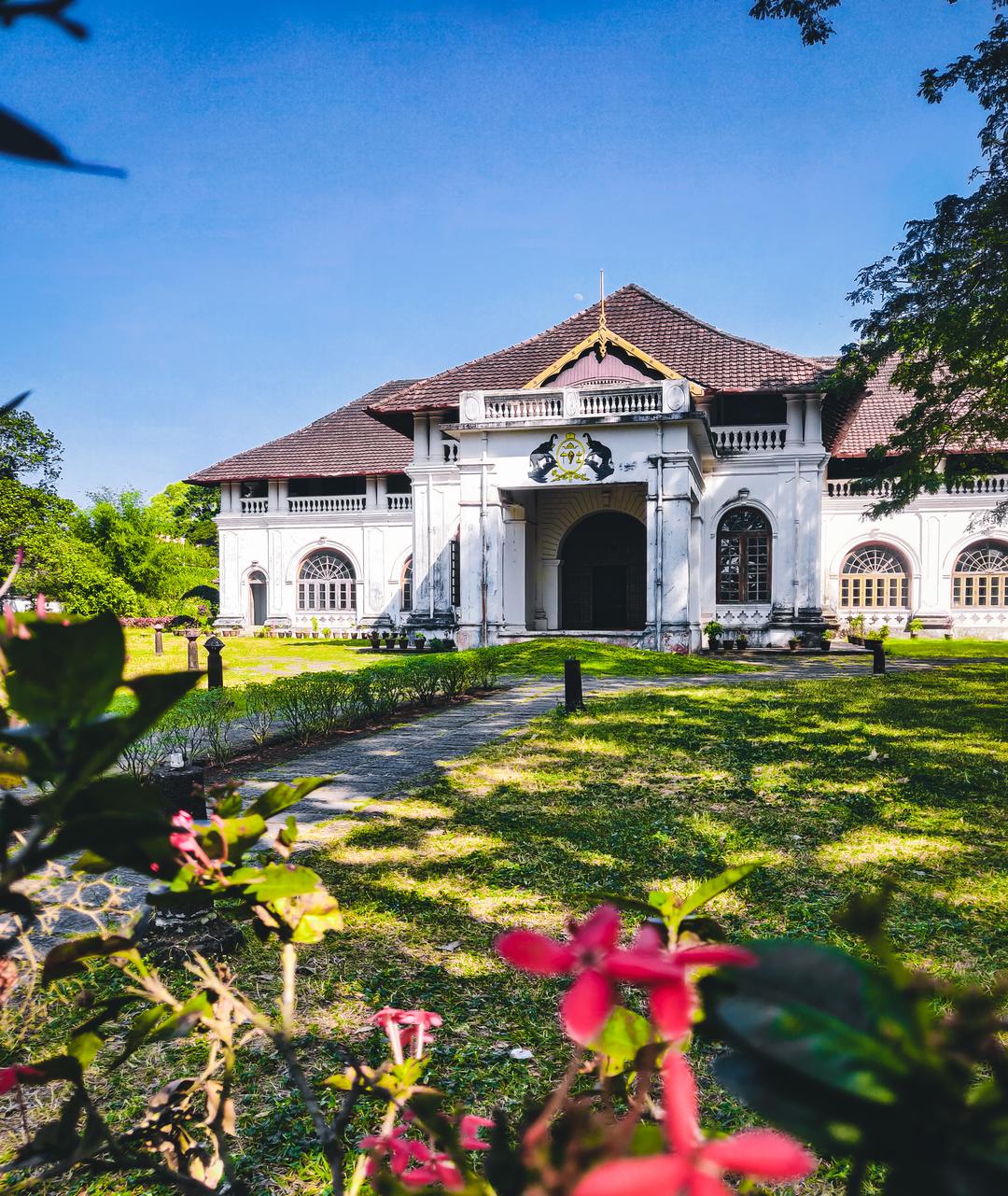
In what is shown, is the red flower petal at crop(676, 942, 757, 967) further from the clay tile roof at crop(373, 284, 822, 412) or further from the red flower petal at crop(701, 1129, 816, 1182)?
the clay tile roof at crop(373, 284, 822, 412)

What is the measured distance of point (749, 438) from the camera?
20.5 meters

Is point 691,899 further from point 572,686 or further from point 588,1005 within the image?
point 572,686

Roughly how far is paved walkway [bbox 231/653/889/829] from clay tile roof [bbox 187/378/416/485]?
1600cm

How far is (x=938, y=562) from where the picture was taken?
925 inches

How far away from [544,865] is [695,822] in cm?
112

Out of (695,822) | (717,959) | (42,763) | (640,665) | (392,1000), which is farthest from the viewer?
(640,665)

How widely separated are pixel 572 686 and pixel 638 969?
8.65 meters

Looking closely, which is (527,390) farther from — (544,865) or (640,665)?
(544,865)

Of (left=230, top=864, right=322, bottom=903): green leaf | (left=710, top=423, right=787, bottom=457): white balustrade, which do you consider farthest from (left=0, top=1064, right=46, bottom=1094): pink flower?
(left=710, top=423, right=787, bottom=457): white balustrade

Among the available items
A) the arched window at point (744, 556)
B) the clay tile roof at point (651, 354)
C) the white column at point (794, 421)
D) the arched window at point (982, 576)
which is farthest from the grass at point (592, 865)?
the arched window at point (982, 576)

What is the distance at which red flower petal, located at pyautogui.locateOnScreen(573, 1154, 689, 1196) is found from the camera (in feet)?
1.07

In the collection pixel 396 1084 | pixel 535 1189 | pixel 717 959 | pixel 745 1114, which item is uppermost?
pixel 717 959

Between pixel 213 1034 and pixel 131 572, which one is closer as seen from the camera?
pixel 213 1034

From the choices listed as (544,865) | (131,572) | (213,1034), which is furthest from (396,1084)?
(131,572)
